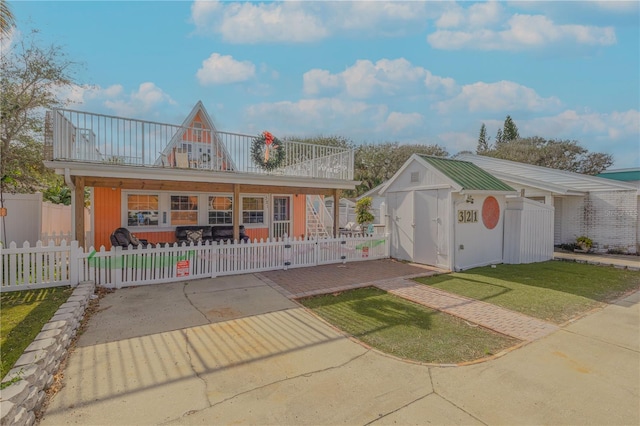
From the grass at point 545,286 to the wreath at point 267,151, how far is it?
5835mm

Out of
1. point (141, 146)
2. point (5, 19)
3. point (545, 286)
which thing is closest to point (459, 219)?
point (545, 286)

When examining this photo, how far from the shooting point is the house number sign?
30.6 feet

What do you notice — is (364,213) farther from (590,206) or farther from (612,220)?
(612,220)

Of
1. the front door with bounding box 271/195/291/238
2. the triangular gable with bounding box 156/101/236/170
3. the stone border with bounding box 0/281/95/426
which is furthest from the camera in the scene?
the front door with bounding box 271/195/291/238

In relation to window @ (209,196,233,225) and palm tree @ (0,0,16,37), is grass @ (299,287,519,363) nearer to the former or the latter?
window @ (209,196,233,225)

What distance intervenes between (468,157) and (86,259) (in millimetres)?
19285

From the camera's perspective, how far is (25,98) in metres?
12.2

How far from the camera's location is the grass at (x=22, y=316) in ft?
11.1

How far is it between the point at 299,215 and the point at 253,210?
212cm

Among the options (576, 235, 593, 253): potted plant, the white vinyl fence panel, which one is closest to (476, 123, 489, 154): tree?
(576, 235, 593, 253): potted plant

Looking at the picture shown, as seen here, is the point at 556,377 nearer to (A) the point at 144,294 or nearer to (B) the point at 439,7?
(A) the point at 144,294

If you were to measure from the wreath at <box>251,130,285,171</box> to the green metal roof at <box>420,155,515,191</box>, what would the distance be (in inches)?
187

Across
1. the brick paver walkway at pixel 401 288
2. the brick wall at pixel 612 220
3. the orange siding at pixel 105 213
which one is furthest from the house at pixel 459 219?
the orange siding at pixel 105 213

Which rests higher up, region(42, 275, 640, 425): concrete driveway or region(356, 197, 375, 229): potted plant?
region(356, 197, 375, 229): potted plant
